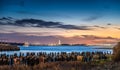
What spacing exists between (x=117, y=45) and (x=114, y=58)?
1.59 metres

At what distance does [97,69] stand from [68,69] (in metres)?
2.28

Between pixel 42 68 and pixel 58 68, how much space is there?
2077 millimetres

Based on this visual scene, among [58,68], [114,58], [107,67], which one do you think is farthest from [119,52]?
[58,68]

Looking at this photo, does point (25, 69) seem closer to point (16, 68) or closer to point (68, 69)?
point (16, 68)

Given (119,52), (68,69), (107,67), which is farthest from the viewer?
(119,52)

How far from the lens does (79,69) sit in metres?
27.0

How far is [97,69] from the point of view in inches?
1067

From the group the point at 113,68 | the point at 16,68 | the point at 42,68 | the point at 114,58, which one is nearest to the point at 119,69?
the point at 113,68

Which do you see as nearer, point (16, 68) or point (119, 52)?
point (16, 68)

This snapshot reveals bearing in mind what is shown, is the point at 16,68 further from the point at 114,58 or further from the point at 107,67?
the point at 114,58

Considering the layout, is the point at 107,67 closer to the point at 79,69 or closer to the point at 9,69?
the point at 79,69

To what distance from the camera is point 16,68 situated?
91.5 feet

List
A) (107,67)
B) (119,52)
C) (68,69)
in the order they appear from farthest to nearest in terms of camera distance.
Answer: (119,52)
(107,67)
(68,69)

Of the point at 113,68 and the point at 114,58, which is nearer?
the point at 113,68
